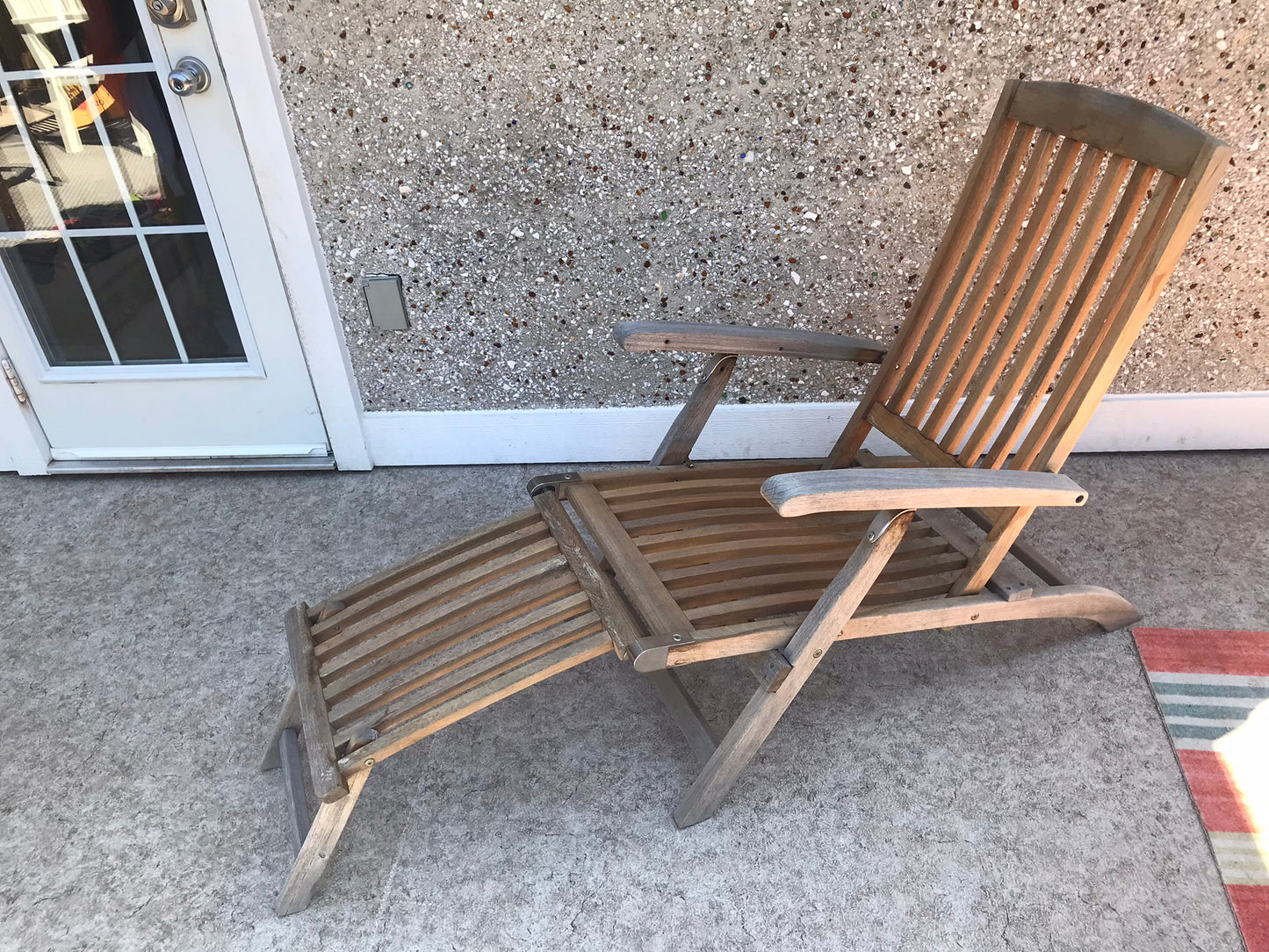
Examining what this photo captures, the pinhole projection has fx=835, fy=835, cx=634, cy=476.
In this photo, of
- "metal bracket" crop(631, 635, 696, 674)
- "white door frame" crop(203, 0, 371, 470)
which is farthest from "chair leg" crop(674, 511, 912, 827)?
Answer: "white door frame" crop(203, 0, 371, 470)

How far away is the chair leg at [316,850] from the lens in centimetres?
128

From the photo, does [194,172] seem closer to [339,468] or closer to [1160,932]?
[339,468]

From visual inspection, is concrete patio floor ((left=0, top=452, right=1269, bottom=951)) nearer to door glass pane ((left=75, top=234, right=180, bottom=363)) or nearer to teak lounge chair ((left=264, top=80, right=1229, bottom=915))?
teak lounge chair ((left=264, top=80, right=1229, bottom=915))

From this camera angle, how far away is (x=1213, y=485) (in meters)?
2.33

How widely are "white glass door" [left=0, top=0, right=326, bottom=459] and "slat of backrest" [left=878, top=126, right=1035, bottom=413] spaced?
4.98 feet

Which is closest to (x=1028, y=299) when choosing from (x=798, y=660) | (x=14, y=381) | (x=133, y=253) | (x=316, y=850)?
(x=798, y=660)

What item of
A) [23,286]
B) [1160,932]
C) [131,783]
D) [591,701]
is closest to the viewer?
[1160,932]

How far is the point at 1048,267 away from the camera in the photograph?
1505 mm

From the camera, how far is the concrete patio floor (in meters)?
1.37

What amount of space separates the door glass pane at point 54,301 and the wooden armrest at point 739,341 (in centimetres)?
148

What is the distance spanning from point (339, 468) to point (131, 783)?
1.04 m

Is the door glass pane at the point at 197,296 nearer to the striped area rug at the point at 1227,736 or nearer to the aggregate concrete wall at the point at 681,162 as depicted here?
the aggregate concrete wall at the point at 681,162

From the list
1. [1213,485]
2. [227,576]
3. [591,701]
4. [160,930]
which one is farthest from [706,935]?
[1213,485]

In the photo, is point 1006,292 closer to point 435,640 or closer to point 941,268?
point 941,268
